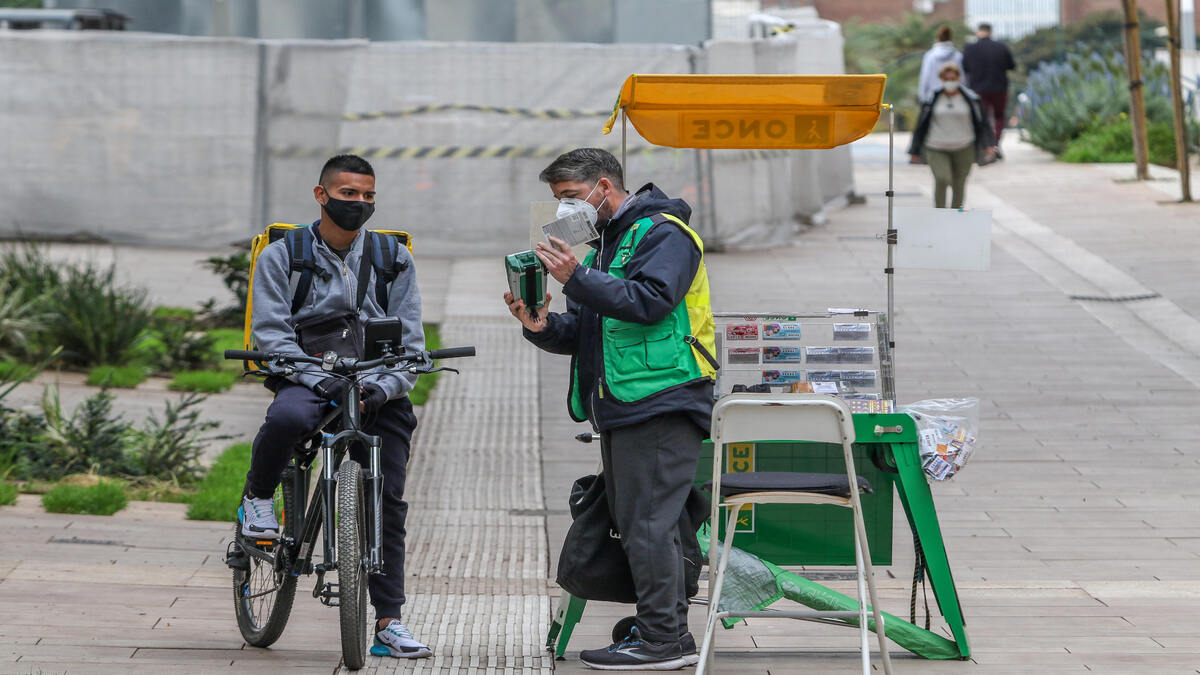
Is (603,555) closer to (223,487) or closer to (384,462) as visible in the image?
(384,462)

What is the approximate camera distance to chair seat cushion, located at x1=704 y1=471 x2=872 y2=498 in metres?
4.71

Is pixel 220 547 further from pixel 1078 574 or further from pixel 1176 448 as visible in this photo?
pixel 1176 448

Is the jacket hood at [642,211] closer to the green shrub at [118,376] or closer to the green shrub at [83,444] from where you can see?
the green shrub at [83,444]

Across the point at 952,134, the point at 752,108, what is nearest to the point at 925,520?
the point at 752,108

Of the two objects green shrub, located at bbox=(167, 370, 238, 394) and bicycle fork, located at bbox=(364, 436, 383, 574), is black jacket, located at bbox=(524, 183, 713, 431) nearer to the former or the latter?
bicycle fork, located at bbox=(364, 436, 383, 574)

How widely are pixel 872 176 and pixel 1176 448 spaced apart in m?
13.9

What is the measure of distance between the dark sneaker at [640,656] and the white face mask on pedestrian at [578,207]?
54.1 inches

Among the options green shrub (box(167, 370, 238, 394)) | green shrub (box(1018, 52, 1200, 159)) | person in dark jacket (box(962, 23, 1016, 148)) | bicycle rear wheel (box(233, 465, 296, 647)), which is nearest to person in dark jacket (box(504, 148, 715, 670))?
bicycle rear wheel (box(233, 465, 296, 647))

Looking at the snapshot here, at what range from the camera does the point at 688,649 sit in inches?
201

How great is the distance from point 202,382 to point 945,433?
22.6ft

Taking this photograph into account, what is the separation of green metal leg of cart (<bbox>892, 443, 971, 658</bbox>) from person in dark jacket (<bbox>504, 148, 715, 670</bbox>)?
0.72 m

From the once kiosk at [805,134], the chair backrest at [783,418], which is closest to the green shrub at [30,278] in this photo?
the once kiosk at [805,134]

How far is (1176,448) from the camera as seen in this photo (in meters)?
8.84

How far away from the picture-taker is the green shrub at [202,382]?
10781 mm
